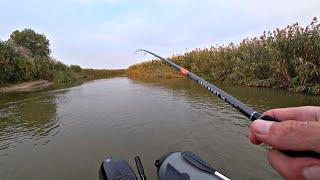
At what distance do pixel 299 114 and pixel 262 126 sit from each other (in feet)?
0.82

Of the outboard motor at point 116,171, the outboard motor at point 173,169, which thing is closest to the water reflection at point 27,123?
the outboard motor at point 116,171

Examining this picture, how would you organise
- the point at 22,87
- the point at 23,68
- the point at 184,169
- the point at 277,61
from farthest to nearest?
the point at 23,68 → the point at 22,87 → the point at 277,61 → the point at 184,169

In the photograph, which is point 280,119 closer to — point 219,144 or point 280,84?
point 219,144

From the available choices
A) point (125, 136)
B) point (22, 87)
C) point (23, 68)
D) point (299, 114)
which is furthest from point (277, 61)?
point (23, 68)

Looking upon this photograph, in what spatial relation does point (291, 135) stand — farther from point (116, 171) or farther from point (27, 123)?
point (27, 123)

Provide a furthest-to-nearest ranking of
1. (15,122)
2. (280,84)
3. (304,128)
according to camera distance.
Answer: (280,84)
(15,122)
(304,128)

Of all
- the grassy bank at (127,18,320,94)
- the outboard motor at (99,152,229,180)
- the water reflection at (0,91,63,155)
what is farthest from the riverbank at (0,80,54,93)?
the outboard motor at (99,152,229,180)

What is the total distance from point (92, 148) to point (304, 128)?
692 cm

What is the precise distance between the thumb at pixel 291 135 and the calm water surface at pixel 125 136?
463cm

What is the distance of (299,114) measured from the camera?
3.82 feet

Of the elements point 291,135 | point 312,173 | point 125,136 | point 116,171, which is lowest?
point 125,136

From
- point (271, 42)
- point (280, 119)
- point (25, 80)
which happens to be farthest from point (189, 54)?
point (280, 119)

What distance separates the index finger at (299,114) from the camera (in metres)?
1.12

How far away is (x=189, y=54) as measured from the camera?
31266 millimetres
